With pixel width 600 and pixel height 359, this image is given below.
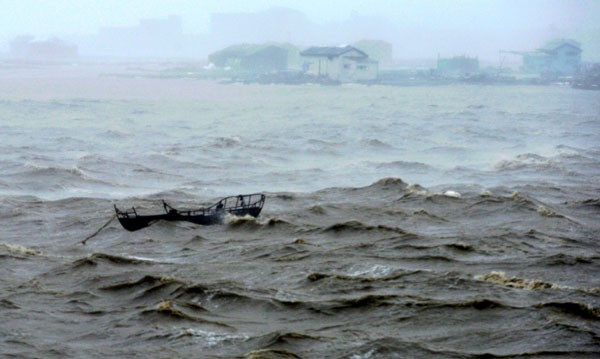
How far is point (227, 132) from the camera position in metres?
70.3

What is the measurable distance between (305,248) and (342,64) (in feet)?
341

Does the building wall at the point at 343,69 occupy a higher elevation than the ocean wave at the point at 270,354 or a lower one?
higher

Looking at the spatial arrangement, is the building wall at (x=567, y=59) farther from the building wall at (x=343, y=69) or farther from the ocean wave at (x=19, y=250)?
the ocean wave at (x=19, y=250)

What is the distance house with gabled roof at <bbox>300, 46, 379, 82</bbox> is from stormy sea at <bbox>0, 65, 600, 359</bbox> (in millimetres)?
62108

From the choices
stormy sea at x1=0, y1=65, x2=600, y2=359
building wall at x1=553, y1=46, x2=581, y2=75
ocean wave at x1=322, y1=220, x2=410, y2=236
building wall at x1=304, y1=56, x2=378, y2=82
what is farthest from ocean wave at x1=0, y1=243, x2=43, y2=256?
building wall at x1=553, y1=46, x2=581, y2=75

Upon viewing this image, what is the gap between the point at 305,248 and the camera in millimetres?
28578

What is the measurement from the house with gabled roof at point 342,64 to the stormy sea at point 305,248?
62.1 metres

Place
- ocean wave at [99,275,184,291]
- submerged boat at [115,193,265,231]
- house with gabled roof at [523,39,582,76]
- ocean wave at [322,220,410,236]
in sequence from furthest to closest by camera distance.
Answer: house with gabled roof at [523,39,582,76], submerged boat at [115,193,265,231], ocean wave at [322,220,410,236], ocean wave at [99,275,184,291]

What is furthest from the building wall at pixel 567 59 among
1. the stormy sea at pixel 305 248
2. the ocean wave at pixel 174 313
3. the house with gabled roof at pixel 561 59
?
the ocean wave at pixel 174 313

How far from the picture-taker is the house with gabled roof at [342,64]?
13050 centimetres

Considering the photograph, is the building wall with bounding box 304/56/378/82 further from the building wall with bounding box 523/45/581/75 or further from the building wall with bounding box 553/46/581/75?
the building wall with bounding box 553/46/581/75

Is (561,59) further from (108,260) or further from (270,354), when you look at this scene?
(270,354)

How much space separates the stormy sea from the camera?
20047 millimetres

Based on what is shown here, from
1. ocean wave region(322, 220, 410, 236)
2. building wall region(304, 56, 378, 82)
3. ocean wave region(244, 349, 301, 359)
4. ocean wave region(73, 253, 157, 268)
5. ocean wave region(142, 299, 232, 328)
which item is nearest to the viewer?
ocean wave region(244, 349, 301, 359)
